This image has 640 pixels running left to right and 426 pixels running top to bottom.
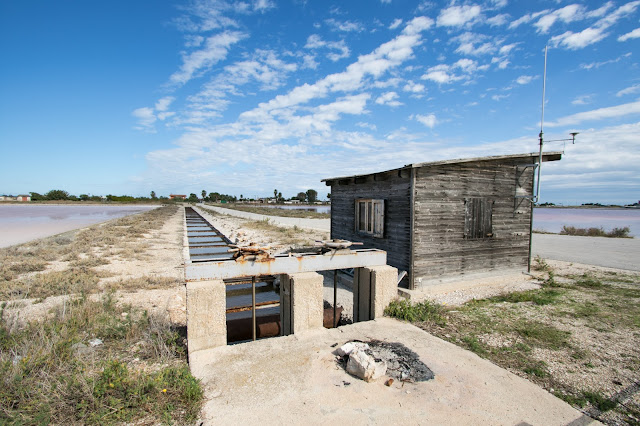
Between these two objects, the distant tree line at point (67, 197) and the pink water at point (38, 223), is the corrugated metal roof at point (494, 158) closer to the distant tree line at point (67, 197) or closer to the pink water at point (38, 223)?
the pink water at point (38, 223)

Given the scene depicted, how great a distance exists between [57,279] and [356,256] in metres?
9.68

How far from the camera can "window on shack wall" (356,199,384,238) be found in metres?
10.2

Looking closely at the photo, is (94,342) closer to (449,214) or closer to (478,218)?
(449,214)

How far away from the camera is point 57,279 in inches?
368

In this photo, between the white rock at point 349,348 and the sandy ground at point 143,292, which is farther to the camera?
the sandy ground at point 143,292

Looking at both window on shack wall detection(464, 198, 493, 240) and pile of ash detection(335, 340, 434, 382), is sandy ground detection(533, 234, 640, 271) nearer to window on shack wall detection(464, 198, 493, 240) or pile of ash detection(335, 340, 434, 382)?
window on shack wall detection(464, 198, 493, 240)

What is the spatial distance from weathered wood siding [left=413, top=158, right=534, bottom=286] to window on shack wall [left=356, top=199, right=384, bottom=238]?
149 centimetres

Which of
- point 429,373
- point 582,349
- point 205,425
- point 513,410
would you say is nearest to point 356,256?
point 429,373

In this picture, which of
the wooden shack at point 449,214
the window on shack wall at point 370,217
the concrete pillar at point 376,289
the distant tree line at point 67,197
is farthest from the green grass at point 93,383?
the distant tree line at point 67,197

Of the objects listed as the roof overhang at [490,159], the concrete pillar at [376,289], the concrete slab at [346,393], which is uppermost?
the roof overhang at [490,159]

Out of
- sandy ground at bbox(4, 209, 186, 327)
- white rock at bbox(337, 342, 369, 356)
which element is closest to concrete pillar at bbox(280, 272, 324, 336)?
white rock at bbox(337, 342, 369, 356)

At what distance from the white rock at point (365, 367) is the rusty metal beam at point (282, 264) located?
5.49ft

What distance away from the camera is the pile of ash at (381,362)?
366cm

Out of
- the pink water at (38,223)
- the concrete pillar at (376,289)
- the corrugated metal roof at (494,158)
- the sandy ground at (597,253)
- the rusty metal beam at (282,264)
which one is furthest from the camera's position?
the pink water at (38,223)
